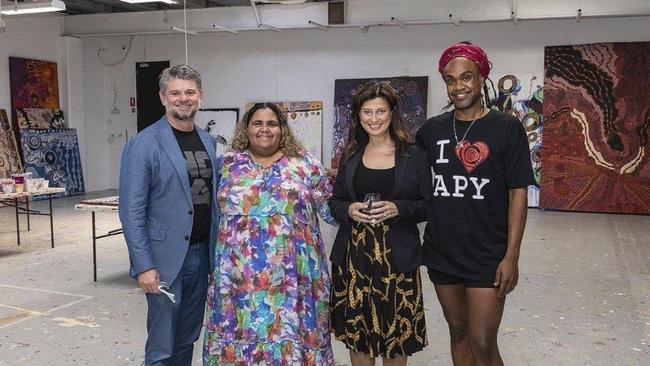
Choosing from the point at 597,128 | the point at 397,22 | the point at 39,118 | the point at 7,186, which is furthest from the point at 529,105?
the point at 39,118

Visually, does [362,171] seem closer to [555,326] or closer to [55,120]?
[555,326]

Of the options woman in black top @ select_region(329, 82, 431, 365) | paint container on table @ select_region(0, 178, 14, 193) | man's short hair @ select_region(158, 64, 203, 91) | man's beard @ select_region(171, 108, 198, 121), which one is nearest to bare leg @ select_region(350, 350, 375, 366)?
woman in black top @ select_region(329, 82, 431, 365)

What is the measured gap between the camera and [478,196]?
213 centimetres

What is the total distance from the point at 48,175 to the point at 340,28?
5831 millimetres

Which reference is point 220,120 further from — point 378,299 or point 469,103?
point 469,103

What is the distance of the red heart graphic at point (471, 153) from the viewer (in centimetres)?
211

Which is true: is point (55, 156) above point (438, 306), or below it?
above

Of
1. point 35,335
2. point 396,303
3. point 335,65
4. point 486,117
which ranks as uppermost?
point 335,65

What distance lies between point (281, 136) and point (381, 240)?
62 cm

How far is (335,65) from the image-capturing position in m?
10.2

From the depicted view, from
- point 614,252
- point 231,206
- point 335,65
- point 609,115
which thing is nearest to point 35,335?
point 231,206

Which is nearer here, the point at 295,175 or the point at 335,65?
the point at 295,175

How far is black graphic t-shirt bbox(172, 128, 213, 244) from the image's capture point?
2.41 meters

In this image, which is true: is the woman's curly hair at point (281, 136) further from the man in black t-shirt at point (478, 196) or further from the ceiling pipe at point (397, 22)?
the ceiling pipe at point (397, 22)
